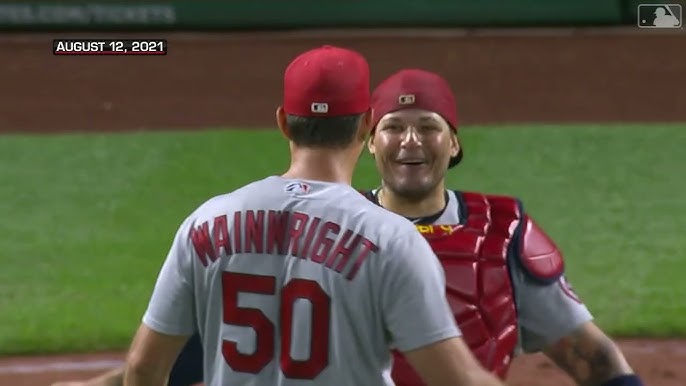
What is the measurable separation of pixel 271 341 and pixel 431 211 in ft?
3.79

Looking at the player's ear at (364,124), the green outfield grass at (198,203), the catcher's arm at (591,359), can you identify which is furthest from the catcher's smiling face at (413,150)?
the green outfield grass at (198,203)

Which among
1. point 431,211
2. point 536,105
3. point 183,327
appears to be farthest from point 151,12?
point 183,327

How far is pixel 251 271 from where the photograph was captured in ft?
8.73

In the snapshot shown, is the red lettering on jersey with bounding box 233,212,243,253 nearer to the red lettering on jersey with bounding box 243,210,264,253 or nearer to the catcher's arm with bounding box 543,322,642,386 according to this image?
the red lettering on jersey with bounding box 243,210,264,253

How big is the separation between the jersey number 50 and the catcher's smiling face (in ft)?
3.65

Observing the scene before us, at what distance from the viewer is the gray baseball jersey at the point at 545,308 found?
140 inches

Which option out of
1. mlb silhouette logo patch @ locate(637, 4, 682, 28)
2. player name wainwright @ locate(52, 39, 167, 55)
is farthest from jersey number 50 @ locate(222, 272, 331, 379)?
mlb silhouette logo patch @ locate(637, 4, 682, 28)

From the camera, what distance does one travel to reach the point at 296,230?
2.66 meters

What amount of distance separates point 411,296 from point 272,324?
11.7 inches

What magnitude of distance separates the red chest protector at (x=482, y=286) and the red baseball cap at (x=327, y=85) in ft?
2.91

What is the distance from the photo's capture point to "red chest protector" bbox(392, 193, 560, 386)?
11.4 feet

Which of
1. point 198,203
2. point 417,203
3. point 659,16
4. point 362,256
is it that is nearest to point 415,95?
point 417,203

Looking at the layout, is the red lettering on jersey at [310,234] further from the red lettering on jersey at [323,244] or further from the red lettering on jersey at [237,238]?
the red lettering on jersey at [237,238]

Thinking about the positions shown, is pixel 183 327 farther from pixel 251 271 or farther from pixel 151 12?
pixel 151 12
